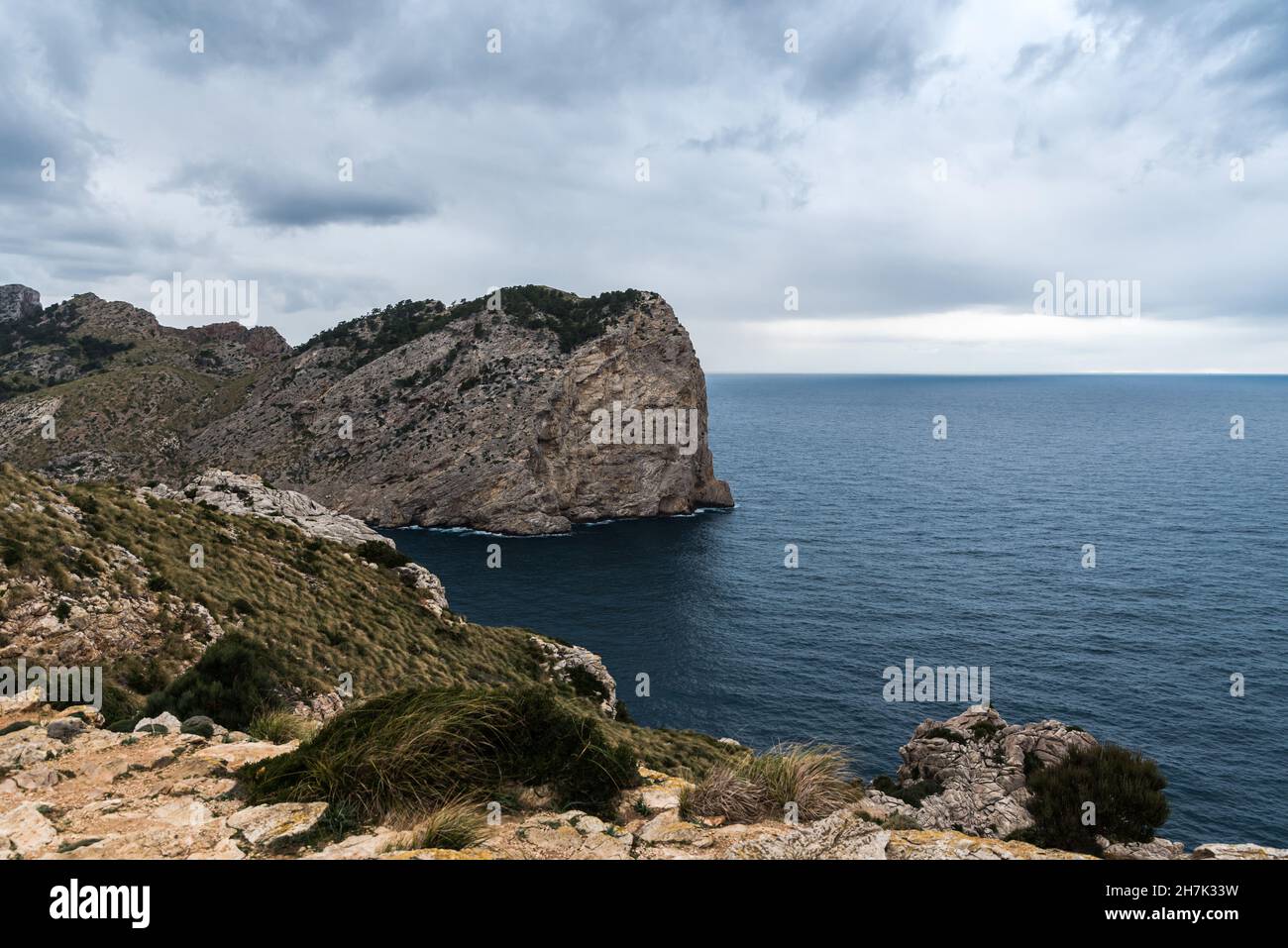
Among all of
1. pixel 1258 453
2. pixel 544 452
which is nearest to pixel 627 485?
pixel 544 452

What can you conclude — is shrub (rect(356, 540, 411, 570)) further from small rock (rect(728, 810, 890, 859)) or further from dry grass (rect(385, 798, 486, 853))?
small rock (rect(728, 810, 890, 859))

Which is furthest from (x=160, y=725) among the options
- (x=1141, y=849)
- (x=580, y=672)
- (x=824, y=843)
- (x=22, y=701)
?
(x=580, y=672)

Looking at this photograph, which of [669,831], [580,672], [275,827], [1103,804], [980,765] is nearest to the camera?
[275,827]

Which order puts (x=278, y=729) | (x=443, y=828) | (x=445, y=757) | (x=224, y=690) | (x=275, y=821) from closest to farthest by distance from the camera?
(x=443, y=828) < (x=275, y=821) < (x=445, y=757) < (x=278, y=729) < (x=224, y=690)

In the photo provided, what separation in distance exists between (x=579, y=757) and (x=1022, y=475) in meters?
138

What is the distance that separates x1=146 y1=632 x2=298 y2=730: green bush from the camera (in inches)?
516

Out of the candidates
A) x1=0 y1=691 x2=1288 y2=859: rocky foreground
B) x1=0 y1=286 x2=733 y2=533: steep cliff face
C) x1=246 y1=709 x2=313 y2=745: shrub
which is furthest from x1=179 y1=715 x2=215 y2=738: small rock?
x1=0 y1=286 x2=733 y2=533: steep cliff face

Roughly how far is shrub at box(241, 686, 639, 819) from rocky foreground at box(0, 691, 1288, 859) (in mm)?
323

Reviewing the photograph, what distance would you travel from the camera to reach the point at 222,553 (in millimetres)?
27438

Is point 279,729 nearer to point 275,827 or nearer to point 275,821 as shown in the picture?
point 275,821

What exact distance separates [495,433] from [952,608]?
65381 mm

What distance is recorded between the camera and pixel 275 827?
744cm

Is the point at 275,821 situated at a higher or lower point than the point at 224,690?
higher

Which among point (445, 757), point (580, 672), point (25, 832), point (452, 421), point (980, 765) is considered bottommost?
point (980, 765)
